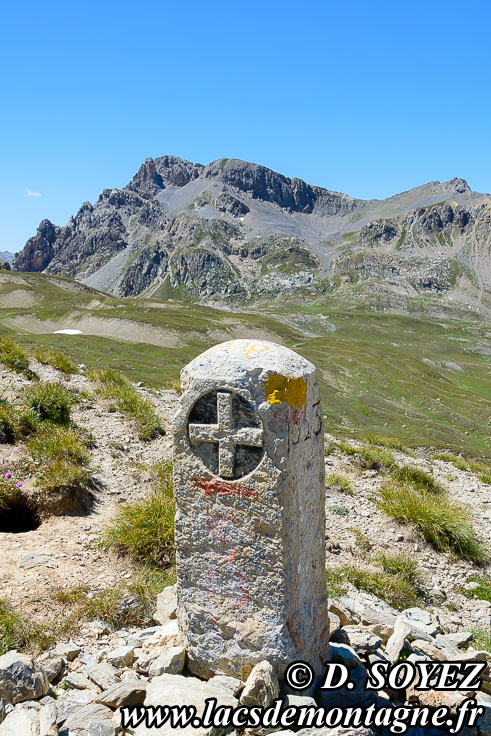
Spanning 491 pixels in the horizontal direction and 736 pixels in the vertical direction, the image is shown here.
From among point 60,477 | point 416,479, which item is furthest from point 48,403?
point 416,479

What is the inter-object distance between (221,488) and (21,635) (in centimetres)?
311

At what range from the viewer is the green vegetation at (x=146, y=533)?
7.72 meters

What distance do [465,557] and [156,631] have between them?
7468mm

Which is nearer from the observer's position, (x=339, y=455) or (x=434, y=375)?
(x=339, y=455)

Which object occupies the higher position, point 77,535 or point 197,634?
point 197,634

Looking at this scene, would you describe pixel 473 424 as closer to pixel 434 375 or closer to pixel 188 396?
pixel 434 375

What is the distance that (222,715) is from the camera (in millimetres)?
4500

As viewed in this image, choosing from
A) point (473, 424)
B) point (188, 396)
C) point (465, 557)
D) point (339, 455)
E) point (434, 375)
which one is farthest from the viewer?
point (434, 375)

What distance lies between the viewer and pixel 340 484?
42.7 ft

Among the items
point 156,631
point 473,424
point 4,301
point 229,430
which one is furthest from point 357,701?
point 4,301

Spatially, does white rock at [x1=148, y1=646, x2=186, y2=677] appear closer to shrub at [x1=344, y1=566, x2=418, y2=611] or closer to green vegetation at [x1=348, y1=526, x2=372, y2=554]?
shrub at [x1=344, y1=566, x2=418, y2=611]

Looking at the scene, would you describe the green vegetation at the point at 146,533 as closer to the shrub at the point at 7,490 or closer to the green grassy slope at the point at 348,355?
the shrub at the point at 7,490

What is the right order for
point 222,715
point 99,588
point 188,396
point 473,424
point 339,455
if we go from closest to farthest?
point 222,715 < point 188,396 < point 99,588 < point 339,455 < point 473,424

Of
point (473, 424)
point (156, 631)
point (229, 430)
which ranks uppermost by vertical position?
point (229, 430)
